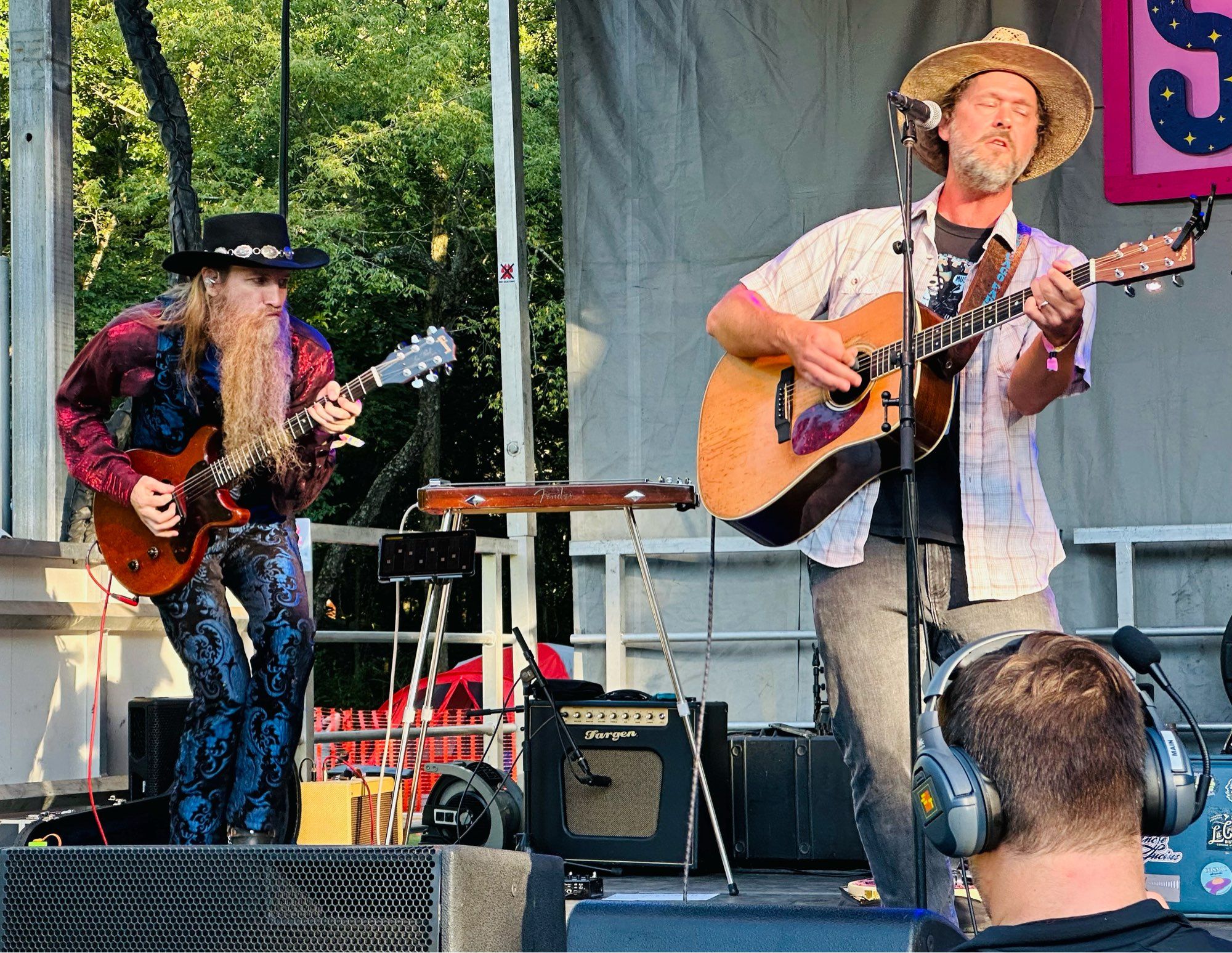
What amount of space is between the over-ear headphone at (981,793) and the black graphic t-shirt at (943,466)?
1.55 m

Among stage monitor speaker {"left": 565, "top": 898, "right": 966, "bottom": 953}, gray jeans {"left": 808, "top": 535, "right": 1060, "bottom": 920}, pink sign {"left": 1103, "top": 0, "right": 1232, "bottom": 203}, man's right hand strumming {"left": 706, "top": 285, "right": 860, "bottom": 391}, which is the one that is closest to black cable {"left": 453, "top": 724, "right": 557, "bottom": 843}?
man's right hand strumming {"left": 706, "top": 285, "right": 860, "bottom": 391}

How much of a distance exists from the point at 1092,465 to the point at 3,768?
401 centimetres

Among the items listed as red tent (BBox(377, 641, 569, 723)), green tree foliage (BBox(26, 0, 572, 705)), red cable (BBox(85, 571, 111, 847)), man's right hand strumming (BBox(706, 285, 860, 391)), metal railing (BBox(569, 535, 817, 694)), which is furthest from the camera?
green tree foliage (BBox(26, 0, 572, 705))

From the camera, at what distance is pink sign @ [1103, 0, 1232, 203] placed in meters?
5.55

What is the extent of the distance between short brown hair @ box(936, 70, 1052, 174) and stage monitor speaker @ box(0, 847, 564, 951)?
210cm

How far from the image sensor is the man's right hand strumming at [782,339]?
3.19 metres

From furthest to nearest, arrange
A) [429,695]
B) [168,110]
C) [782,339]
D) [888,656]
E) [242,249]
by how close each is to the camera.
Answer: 1. [168,110]
2. [429,695]
3. [242,249]
4. [782,339]
5. [888,656]

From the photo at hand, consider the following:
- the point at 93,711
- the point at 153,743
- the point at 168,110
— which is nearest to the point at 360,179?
the point at 168,110

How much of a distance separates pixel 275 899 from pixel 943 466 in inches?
72.2

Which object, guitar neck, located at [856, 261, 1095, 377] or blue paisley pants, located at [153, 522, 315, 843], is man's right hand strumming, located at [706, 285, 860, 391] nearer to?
guitar neck, located at [856, 261, 1095, 377]

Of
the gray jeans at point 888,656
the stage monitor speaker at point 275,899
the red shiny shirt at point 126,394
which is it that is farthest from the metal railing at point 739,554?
the stage monitor speaker at point 275,899

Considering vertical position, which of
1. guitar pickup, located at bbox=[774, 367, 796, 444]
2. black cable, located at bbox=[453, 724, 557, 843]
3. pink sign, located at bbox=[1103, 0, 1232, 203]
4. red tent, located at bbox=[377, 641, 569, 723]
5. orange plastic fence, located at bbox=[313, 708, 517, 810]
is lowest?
orange plastic fence, located at bbox=[313, 708, 517, 810]

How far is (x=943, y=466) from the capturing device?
3.17 meters

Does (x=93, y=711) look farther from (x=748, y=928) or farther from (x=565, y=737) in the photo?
(x=748, y=928)
